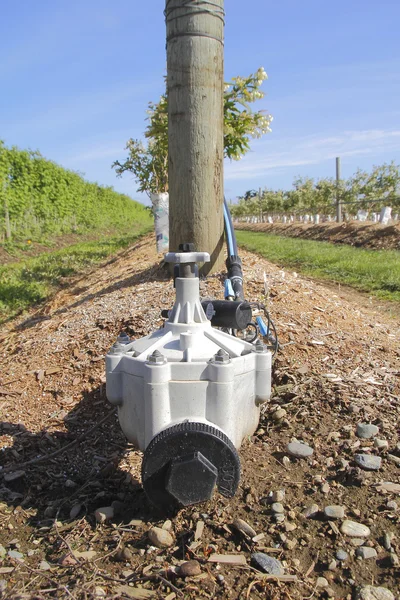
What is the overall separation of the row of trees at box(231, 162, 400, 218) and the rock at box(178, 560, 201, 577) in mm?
18146

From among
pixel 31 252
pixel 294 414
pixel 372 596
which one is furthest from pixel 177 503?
pixel 31 252

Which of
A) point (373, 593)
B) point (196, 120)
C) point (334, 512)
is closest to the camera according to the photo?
point (373, 593)

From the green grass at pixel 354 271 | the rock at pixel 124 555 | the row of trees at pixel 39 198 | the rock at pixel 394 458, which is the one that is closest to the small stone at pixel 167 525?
the rock at pixel 124 555

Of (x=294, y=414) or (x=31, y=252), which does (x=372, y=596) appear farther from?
(x=31, y=252)

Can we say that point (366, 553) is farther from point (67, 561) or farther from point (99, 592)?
point (67, 561)

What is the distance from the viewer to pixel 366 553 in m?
1.61

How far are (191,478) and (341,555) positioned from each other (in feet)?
1.86

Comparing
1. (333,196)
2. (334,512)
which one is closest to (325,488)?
(334,512)

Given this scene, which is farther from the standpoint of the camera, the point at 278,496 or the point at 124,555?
the point at 278,496

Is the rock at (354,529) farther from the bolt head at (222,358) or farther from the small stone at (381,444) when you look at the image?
the bolt head at (222,358)

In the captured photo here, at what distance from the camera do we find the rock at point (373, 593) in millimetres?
1446

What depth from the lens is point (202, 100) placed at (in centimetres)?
351

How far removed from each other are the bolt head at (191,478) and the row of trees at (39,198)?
16564 mm

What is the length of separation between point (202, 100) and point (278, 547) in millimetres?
2976
